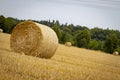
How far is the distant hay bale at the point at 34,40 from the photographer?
44.0 feet

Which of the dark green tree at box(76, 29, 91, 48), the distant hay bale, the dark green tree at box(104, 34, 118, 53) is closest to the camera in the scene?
the distant hay bale

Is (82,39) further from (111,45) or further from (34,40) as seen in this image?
(34,40)

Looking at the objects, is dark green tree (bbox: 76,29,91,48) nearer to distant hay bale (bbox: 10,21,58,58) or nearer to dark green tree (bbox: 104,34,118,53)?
dark green tree (bbox: 104,34,118,53)

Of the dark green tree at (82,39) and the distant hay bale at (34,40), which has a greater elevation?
the distant hay bale at (34,40)

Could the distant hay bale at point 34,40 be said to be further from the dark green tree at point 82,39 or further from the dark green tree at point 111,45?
the dark green tree at point 82,39

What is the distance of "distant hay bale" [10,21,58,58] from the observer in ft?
44.0

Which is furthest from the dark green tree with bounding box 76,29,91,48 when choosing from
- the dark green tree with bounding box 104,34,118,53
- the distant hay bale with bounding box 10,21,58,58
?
the distant hay bale with bounding box 10,21,58,58

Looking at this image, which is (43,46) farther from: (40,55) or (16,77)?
(16,77)

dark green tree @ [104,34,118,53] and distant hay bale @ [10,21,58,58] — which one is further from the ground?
distant hay bale @ [10,21,58,58]

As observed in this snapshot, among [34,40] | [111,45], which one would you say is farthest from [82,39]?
[34,40]

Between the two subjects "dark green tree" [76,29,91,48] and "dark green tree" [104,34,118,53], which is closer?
"dark green tree" [104,34,118,53]

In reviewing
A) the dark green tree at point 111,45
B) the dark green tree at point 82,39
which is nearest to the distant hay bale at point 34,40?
the dark green tree at point 111,45

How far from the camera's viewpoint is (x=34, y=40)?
1366 centimetres

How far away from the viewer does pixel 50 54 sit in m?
13.9
